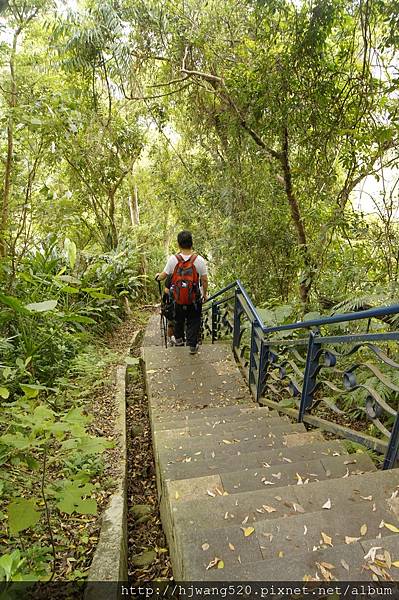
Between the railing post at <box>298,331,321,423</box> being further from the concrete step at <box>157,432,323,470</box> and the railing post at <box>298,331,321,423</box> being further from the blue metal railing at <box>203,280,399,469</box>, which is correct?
the concrete step at <box>157,432,323,470</box>

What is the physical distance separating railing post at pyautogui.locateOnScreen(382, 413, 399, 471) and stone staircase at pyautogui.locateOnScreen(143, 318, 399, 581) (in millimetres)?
151

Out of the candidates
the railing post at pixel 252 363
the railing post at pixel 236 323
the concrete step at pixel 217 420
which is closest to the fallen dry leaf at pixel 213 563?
the concrete step at pixel 217 420

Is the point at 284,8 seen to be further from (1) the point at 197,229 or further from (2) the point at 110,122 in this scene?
(1) the point at 197,229

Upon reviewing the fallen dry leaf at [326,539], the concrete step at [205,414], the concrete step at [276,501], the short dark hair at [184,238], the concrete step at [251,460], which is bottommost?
the concrete step at [205,414]

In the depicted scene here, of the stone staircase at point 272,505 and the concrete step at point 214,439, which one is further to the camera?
the concrete step at point 214,439

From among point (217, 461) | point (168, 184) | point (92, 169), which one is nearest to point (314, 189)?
point (217, 461)

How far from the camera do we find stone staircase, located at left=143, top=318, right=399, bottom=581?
1413 millimetres

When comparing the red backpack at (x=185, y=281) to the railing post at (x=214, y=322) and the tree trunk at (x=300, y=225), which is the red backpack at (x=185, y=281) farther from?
the railing post at (x=214, y=322)

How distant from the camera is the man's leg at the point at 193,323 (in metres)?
4.86

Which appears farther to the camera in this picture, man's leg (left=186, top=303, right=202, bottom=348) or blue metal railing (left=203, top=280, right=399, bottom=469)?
man's leg (left=186, top=303, right=202, bottom=348)

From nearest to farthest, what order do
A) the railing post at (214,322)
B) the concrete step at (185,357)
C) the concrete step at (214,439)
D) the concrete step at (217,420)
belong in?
the concrete step at (214,439)
the concrete step at (217,420)
the concrete step at (185,357)
the railing post at (214,322)

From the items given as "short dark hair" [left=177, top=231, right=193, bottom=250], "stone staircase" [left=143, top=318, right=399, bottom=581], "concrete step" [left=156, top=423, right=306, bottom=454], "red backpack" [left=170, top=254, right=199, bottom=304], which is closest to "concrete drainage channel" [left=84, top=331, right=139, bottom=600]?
"stone staircase" [left=143, top=318, right=399, bottom=581]

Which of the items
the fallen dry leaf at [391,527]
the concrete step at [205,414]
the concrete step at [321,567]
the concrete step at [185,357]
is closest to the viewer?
the concrete step at [321,567]

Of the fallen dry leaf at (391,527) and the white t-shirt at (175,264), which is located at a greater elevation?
the white t-shirt at (175,264)
